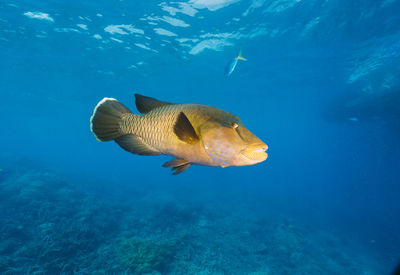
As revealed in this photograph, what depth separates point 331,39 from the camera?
1569 cm

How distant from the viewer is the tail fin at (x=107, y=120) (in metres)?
1.60

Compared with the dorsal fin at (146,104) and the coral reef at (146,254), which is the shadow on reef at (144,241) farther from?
the dorsal fin at (146,104)

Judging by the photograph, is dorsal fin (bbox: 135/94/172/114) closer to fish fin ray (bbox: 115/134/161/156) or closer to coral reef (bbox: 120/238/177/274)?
fish fin ray (bbox: 115/134/161/156)

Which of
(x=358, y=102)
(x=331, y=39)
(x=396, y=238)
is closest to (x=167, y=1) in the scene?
(x=331, y=39)

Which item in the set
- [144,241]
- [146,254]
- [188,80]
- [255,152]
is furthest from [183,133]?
[188,80]

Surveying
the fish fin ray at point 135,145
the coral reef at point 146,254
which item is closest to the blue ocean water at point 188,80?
the coral reef at point 146,254

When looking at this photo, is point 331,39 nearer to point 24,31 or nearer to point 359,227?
point 359,227

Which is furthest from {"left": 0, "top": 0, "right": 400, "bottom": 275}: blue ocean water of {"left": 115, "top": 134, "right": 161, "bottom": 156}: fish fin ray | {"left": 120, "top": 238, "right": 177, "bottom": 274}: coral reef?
{"left": 115, "top": 134, "right": 161, "bottom": 156}: fish fin ray

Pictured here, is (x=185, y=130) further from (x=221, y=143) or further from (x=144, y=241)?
(x=144, y=241)

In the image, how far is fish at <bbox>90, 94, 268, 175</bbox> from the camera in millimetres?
1271

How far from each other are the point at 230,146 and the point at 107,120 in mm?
1074

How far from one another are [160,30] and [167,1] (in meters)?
3.35

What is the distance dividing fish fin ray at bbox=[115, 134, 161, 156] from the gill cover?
599 mm

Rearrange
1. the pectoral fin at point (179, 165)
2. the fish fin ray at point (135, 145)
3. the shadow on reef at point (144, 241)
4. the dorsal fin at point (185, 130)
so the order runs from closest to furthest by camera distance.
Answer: the dorsal fin at point (185, 130) < the pectoral fin at point (179, 165) < the fish fin ray at point (135, 145) < the shadow on reef at point (144, 241)
